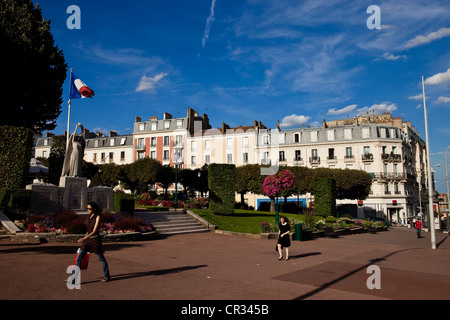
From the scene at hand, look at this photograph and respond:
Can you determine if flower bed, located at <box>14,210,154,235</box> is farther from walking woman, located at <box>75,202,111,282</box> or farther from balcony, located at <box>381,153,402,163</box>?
balcony, located at <box>381,153,402,163</box>

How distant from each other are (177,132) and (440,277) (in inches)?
2194

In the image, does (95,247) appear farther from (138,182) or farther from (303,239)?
(138,182)

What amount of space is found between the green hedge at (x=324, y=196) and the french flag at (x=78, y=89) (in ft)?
70.9

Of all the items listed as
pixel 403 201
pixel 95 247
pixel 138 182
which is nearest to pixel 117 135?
pixel 138 182

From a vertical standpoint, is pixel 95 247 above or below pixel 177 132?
below

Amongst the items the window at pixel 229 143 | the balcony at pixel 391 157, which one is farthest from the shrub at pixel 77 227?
the balcony at pixel 391 157

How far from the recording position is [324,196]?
3088cm

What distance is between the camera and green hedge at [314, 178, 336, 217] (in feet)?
101

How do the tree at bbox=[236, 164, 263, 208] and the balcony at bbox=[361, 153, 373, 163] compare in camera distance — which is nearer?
the tree at bbox=[236, 164, 263, 208]

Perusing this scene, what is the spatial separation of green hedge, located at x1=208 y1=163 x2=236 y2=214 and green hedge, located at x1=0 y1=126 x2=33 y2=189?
40.0 ft

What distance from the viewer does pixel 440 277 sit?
888 centimetres

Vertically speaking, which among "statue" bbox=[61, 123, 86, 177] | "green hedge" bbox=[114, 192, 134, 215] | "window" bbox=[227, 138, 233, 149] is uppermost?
"window" bbox=[227, 138, 233, 149]

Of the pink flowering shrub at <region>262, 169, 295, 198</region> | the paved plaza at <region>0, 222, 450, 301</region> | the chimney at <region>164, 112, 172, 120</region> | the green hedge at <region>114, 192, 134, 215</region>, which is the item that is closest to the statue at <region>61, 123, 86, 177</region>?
the green hedge at <region>114, 192, 134, 215</region>
